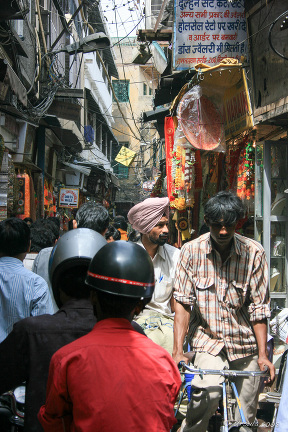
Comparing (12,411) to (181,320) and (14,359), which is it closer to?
(14,359)

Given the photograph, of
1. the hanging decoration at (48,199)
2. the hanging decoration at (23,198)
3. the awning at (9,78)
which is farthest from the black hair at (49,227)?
the hanging decoration at (48,199)

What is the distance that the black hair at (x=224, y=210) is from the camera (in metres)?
3.53

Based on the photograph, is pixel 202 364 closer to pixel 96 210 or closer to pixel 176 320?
pixel 176 320

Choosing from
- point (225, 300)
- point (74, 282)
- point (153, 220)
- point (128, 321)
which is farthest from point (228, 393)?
point (153, 220)

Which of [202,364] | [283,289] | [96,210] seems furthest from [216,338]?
[283,289]

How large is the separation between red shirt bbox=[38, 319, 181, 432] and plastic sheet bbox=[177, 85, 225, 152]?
602cm

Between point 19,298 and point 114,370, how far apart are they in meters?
1.96

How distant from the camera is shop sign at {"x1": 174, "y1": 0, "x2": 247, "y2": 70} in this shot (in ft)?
24.8

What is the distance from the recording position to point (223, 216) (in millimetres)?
3527

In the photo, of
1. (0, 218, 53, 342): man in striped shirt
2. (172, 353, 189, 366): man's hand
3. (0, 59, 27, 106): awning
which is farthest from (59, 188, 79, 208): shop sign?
(172, 353, 189, 366): man's hand

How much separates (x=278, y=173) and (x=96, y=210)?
9.11 ft

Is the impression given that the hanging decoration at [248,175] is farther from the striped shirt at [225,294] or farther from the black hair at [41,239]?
the striped shirt at [225,294]

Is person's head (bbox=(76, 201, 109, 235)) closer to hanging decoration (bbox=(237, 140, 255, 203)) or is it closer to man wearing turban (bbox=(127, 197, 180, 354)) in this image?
man wearing turban (bbox=(127, 197, 180, 354))

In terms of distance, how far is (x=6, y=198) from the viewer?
373 inches
